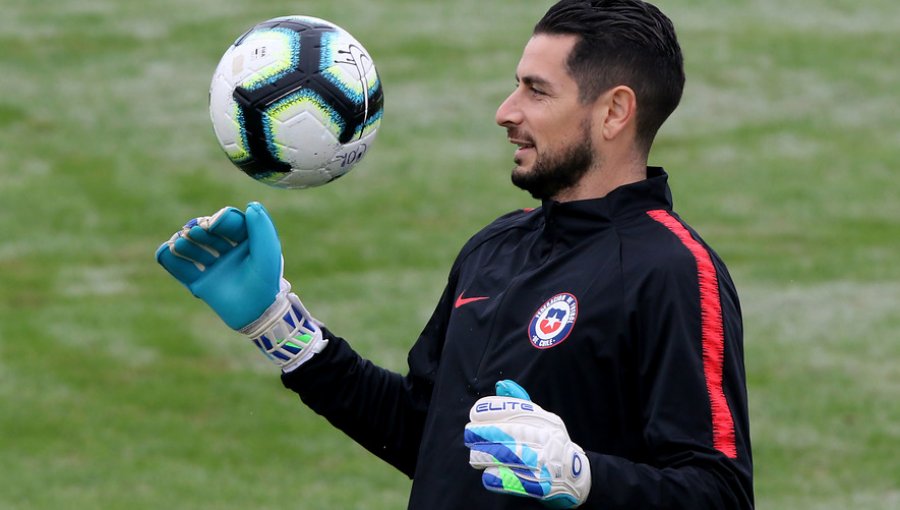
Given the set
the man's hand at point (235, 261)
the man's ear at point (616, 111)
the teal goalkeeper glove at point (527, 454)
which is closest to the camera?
the teal goalkeeper glove at point (527, 454)

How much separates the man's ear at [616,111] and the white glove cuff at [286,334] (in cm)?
114

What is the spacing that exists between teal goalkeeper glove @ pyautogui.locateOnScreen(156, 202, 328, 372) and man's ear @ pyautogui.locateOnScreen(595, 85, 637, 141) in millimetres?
1096

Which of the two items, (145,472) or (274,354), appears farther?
(145,472)

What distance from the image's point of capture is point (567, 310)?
3758 millimetres

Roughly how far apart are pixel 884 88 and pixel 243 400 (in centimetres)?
1274

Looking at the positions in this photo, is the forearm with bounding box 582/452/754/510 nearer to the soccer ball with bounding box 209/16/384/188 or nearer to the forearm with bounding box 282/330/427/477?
the forearm with bounding box 282/330/427/477

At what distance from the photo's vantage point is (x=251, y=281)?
445cm

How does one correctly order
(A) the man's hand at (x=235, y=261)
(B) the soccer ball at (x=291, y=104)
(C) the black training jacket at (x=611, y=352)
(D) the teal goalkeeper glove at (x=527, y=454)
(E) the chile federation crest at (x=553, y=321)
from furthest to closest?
1. (B) the soccer ball at (x=291, y=104)
2. (A) the man's hand at (x=235, y=261)
3. (E) the chile federation crest at (x=553, y=321)
4. (C) the black training jacket at (x=611, y=352)
5. (D) the teal goalkeeper glove at (x=527, y=454)

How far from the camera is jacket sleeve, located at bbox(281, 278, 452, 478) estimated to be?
4.45 meters

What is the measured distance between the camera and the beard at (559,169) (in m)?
3.96

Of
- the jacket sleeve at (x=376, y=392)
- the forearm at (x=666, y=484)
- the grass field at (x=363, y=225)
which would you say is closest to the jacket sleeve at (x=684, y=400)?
the forearm at (x=666, y=484)

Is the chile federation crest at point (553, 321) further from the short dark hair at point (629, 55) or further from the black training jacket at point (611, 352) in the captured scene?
the short dark hair at point (629, 55)

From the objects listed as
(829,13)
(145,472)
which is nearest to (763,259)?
(145,472)

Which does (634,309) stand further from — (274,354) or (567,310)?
(274,354)
